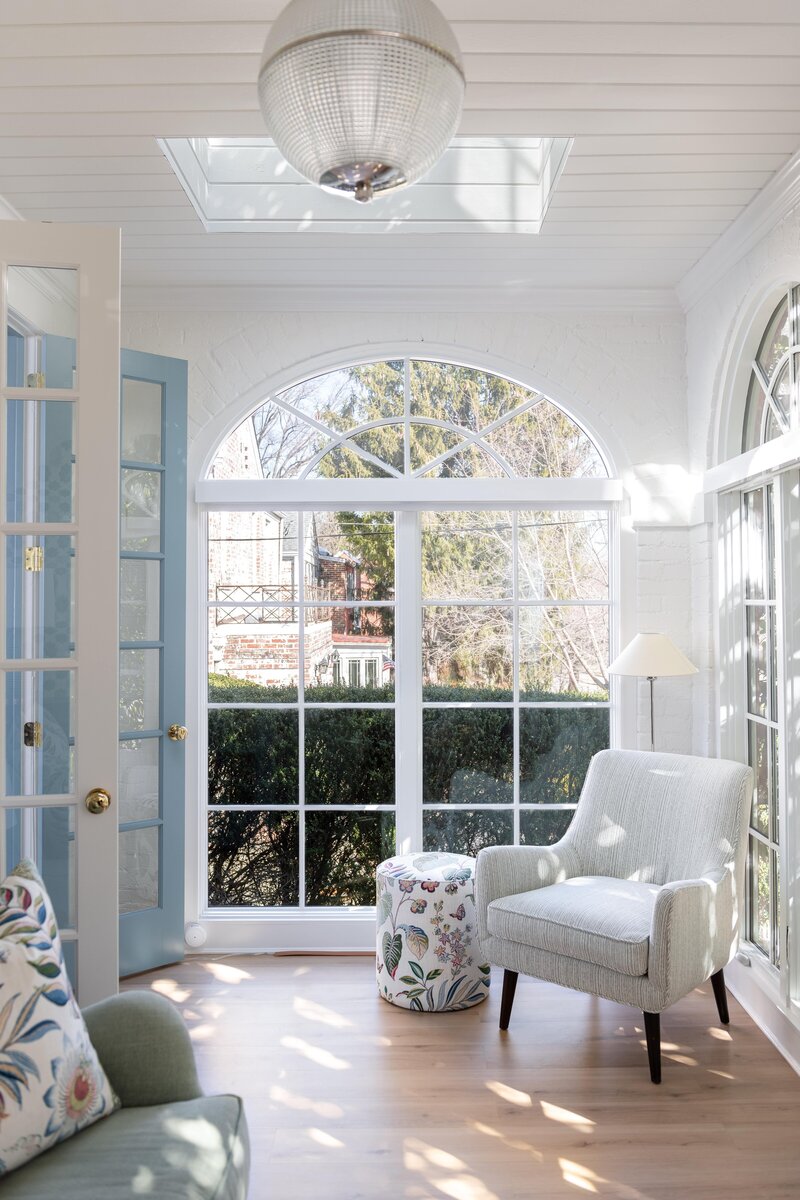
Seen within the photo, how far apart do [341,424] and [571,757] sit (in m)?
1.84

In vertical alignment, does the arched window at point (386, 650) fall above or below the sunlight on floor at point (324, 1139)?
above

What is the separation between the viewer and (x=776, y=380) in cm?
335

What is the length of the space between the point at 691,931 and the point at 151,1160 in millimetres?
1858

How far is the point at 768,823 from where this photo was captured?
3.43m

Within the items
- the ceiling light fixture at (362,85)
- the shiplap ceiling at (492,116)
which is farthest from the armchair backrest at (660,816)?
the ceiling light fixture at (362,85)


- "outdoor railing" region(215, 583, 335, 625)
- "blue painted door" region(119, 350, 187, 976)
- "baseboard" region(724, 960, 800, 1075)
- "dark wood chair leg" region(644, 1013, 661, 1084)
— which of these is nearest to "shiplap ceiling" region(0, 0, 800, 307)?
"blue painted door" region(119, 350, 187, 976)

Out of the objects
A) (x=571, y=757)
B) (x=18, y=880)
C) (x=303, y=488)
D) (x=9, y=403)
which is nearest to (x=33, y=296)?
(x=9, y=403)

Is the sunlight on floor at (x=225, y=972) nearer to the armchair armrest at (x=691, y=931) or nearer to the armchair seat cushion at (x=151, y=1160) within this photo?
the armchair armrest at (x=691, y=931)

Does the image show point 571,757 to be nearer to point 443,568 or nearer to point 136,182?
point 443,568

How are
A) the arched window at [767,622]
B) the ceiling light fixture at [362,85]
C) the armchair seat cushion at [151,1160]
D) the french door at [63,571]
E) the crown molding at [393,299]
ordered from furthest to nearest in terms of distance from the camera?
the crown molding at [393,299]
the arched window at [767,622]
the french door at [63,571]
the armchair seat cushion at [151,1160]
the ceiling light fixture at [362,85]

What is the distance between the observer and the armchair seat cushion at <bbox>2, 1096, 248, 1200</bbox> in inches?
62.2

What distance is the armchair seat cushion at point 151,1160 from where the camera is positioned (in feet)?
5.19

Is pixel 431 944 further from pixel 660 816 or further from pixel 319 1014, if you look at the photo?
pixel 660 816

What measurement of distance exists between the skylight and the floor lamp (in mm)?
1642
